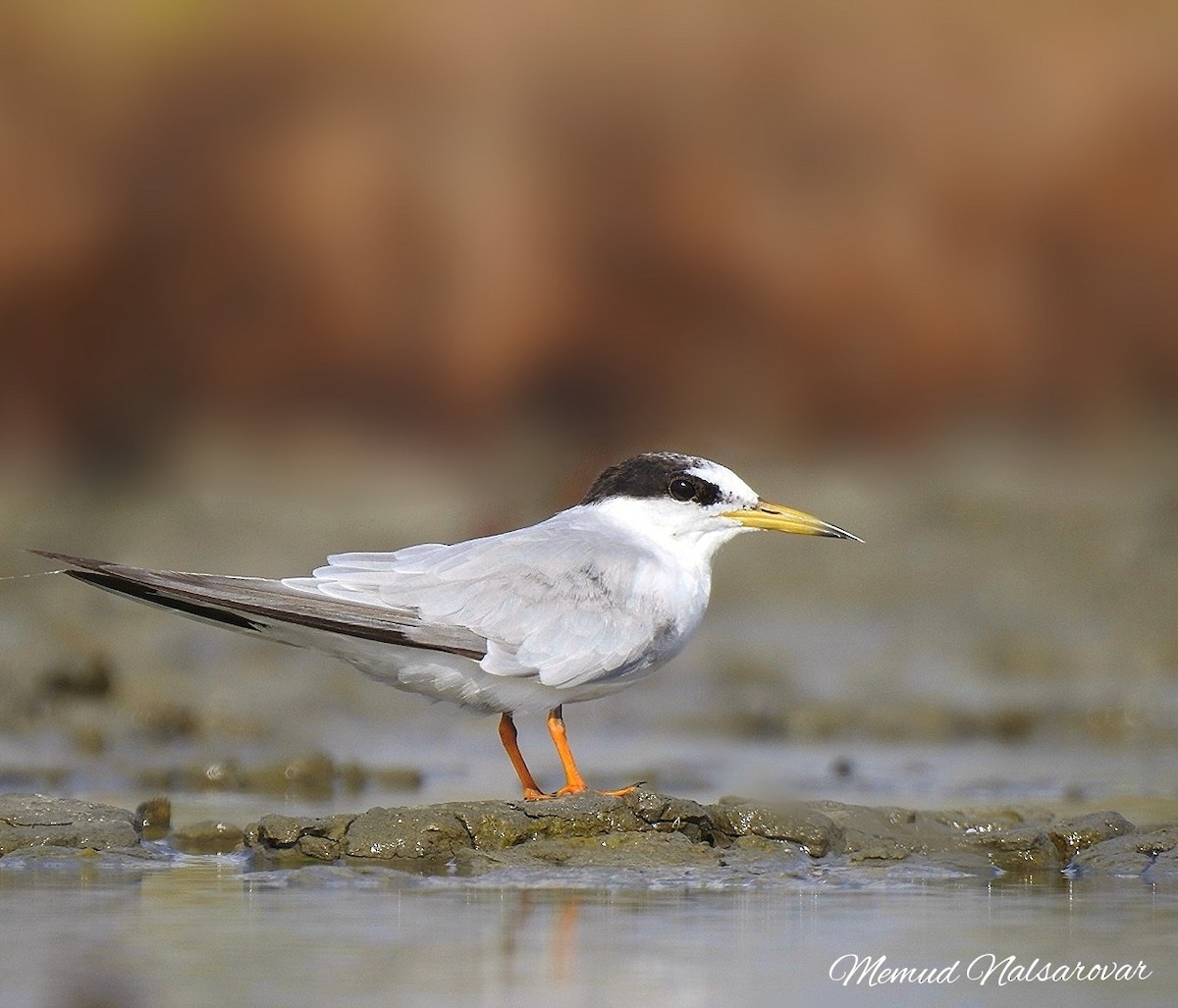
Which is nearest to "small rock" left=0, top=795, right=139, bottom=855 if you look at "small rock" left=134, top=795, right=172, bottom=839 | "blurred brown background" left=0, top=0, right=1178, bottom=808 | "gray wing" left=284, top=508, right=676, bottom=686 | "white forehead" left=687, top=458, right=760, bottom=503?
"small rock" left=134, top=795, right=172, bottom=839

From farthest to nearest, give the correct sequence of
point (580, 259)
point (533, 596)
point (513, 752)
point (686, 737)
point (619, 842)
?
point (580, 259)
point (686, 737)
point (513, 752)
point (533, 596)
point (619, 842)

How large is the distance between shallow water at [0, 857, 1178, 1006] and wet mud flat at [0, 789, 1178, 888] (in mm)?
117

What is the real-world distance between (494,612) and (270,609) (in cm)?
66

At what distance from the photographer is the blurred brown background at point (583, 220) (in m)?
14.5

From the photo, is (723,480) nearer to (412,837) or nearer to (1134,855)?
(412,837)

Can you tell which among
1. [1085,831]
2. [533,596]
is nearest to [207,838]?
[533,596]

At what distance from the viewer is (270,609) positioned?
21.0 ft

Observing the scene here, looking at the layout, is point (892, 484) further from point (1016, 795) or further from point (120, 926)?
point (120, 926)

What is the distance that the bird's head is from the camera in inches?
287

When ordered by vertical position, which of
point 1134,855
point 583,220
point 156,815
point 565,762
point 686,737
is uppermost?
point 583,220

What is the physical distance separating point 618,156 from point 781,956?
33.8 feet

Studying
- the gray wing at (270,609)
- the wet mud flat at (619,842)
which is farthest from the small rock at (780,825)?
the gray wing at (270,609)

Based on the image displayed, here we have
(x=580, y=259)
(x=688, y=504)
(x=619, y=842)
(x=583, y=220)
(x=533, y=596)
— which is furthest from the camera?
(x=583, y=220)

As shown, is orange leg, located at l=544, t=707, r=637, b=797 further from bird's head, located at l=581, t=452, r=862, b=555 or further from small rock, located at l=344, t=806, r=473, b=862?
bird's head, located at l=581, t=452, r=862, b=555
